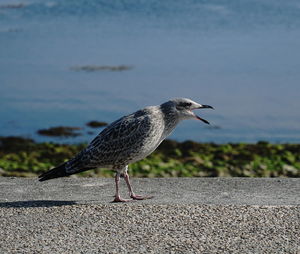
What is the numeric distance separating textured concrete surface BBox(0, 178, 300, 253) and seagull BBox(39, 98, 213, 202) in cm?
46

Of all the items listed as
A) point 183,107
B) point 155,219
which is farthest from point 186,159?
point 155,219

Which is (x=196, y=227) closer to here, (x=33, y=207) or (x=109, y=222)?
(x=109, y=222)

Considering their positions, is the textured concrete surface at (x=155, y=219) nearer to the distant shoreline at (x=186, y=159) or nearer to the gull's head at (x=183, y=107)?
the gull's head at (x=183, y=107)

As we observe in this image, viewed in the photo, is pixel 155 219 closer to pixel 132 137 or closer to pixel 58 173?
pixel 132 137

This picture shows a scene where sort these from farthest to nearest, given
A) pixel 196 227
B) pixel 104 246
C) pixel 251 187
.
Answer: pixel 251 187, pixel 196 227, pixel 104 246

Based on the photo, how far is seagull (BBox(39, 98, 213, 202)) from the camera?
7.69 metres

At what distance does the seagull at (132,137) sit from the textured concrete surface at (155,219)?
1.52 ft

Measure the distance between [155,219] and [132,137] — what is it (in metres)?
0.99

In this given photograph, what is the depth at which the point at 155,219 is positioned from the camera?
7262 millimetres

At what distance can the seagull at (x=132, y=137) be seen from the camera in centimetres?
769

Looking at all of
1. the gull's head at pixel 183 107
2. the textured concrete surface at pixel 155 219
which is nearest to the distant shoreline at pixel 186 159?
the textured concrete surface at pixel 155 219

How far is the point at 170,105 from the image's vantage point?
26.0 feet

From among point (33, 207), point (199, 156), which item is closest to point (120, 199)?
point (33, 207)

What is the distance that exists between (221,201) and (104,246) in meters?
2.13
